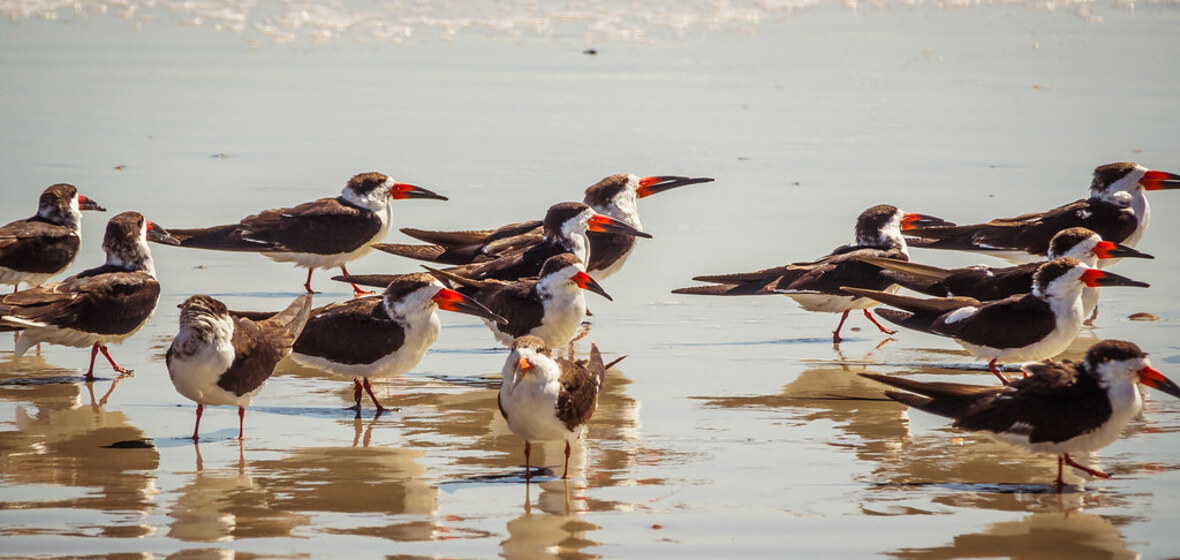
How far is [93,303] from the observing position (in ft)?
27.3

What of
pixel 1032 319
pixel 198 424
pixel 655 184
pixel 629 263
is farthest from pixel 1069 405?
pixel 655 184

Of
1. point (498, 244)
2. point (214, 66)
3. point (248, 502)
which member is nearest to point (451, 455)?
point (248, 502)

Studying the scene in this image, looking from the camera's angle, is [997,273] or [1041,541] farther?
[997,273]

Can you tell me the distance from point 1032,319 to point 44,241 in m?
5.96

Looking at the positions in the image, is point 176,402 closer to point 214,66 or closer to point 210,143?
point 210,143

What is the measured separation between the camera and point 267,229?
35.6 ft

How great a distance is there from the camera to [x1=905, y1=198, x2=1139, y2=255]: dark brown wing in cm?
1033

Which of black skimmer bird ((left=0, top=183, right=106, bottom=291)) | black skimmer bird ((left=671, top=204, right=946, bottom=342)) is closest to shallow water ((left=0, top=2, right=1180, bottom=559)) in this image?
black skimmer bird ((left=671, top=204, right=946, bottom=342))

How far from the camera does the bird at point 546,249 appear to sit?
9594 millimetres

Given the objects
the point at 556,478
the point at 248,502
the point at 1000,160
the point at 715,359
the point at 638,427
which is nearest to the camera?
the point at 248,502

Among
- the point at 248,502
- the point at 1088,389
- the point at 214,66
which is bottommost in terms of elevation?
the point at 248,502

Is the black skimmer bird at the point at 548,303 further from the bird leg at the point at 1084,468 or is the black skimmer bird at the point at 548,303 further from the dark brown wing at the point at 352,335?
the bird leg at the point at 1084,468

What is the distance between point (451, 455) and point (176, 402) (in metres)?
1.78

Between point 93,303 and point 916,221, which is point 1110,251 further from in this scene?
point 93,303
